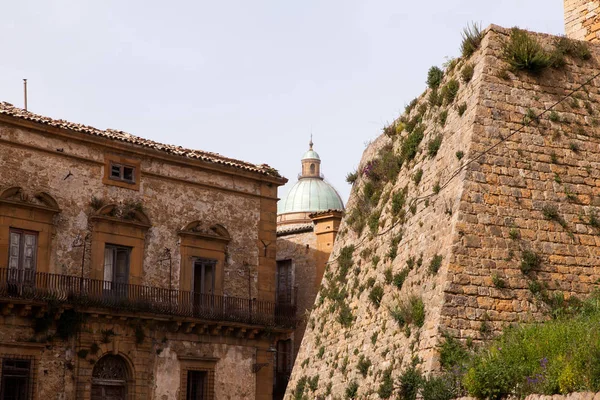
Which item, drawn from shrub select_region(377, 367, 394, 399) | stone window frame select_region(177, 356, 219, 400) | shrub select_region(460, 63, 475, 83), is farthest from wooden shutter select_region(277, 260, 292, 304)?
shrub select_region(377, 367, 394, 399)

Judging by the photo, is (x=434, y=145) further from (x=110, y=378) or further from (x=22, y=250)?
(x=110, y=378)

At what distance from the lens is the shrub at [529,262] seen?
1470cm

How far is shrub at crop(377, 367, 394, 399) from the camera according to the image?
591 inches

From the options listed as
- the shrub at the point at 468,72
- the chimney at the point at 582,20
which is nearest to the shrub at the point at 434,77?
the shrub at the point at 468,72

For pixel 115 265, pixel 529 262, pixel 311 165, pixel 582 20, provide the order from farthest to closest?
pixel 311 165, pixel 115 265, pixel 582 20, pixel 529 262

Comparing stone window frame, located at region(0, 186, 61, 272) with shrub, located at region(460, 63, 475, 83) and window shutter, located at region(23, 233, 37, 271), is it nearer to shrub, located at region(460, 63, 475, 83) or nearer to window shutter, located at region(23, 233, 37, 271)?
window shutter, located at region(23, 233, 37, 271)

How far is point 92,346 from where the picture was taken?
24.2 meters

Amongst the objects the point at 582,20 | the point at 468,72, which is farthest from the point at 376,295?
the point at 582,20

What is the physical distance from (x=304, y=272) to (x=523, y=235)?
689 inches

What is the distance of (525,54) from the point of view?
52.7 ft

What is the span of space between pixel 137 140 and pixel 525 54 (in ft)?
41.5

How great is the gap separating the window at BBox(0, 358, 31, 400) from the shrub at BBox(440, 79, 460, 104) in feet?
37.9

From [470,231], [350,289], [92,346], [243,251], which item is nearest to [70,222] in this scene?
[92,346]

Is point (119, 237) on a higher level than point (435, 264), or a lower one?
higher
